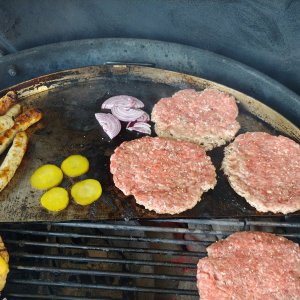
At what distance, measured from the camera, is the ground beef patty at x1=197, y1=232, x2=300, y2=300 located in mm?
2537

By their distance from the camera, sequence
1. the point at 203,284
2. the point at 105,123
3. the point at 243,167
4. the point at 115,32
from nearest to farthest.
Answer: the point at 203,284, the point at 243,167, the point at 105,123, the point at 115,32

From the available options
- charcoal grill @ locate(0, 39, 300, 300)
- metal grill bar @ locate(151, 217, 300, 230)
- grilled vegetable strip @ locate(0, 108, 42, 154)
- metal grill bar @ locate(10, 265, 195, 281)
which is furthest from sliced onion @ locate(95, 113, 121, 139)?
metal grill bar @ locate(10, 265, 195, 281)

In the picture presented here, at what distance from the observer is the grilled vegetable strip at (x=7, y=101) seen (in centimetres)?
350

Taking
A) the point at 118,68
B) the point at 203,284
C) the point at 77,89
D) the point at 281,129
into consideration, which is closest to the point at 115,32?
the point at 118,68

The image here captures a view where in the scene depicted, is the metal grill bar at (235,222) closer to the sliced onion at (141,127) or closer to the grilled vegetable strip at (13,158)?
the sliced onion at (141,127)

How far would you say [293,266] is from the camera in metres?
2.68

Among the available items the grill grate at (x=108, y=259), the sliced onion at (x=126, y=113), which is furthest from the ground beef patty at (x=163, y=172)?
the sliced onion at (x=126, y=113)

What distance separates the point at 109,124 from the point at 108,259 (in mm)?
1234

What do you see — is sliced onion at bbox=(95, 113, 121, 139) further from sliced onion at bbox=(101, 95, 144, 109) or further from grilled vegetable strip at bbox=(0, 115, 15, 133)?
grilled vegetable strip at bbox=(0, 115, 15, 133)

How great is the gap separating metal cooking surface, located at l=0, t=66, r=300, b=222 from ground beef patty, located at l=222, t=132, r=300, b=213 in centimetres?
9

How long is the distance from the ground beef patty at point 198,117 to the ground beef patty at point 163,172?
0.16 m

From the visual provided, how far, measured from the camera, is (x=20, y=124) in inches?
133

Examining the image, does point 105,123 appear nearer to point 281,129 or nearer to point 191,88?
point 191,88

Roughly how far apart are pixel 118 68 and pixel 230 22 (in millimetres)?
1205
